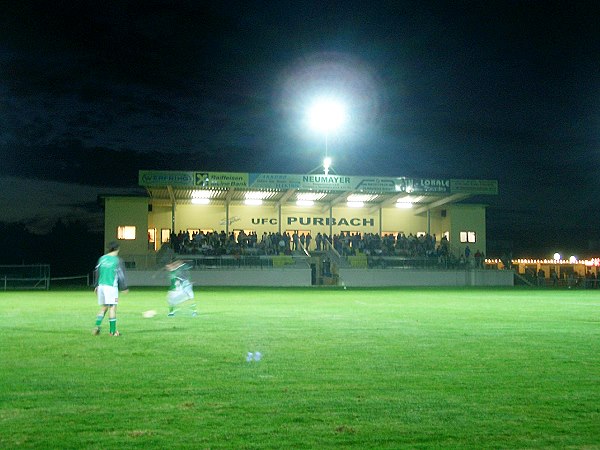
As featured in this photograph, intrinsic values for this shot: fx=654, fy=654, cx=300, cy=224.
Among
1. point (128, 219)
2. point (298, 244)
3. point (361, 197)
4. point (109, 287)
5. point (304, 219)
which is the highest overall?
point (361, 197)

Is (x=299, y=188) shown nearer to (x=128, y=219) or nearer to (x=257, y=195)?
(x=257, y=195)

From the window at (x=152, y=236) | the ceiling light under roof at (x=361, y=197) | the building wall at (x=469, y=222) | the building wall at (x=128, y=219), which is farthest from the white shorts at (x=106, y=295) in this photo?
the building wall at (x=469, y=222)

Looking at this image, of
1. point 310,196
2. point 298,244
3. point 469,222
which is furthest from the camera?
point 469,222

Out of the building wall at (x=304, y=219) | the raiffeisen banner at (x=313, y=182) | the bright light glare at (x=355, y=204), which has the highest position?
the raiffeisen banner at (x=313, y=182)

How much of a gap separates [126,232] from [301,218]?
16.0 metres

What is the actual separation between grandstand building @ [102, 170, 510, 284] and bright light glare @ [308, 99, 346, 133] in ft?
13.5

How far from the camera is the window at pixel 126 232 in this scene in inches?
2167

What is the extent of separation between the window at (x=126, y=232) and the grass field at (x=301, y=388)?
134 feet

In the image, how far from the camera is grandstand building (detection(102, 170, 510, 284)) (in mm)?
50219

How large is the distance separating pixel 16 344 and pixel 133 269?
3593 cm

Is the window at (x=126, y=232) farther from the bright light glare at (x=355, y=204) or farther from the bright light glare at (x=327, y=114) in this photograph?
the bright light glare at (x=355, y=204)

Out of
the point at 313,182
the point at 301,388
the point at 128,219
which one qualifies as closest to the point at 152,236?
the point at 128,219

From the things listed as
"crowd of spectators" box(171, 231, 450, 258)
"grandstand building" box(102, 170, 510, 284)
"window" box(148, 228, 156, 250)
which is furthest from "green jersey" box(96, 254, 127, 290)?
"window" box(148, 228, 156, 250)

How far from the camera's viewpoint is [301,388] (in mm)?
8070
